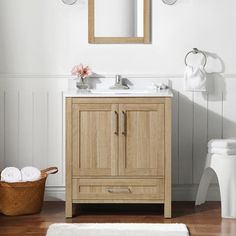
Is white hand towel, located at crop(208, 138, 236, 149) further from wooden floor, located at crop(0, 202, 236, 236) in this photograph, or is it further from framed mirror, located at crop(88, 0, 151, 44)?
framed mirror, located at crop(88, 0, 151, 44)

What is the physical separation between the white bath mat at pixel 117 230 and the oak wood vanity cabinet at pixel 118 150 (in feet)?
0.92

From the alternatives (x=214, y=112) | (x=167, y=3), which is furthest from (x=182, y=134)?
(x=167, y=3)

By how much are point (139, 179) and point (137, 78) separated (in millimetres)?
780

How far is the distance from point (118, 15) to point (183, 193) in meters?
1.29

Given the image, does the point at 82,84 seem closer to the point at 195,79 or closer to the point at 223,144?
the point at 195,79

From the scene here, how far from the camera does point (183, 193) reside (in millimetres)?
4719

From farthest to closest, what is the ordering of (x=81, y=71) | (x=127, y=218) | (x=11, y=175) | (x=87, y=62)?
(x=87, y=62) < (x=81, y=71) < (x=11, y=175) < (x=127, y=218)

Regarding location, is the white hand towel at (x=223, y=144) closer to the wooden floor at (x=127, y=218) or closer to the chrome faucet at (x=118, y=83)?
the wooden floor at (x=127, y=218)

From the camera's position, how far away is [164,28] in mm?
4629

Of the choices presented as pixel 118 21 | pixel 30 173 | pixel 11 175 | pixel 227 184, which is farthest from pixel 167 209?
pixel 118 21

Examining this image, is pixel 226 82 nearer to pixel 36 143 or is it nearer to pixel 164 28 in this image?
pixel 164 28

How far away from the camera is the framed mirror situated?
4586mm

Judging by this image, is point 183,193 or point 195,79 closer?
point 195,79

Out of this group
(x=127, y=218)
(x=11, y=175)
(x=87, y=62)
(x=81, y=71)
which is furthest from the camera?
(x=87, y=62)
